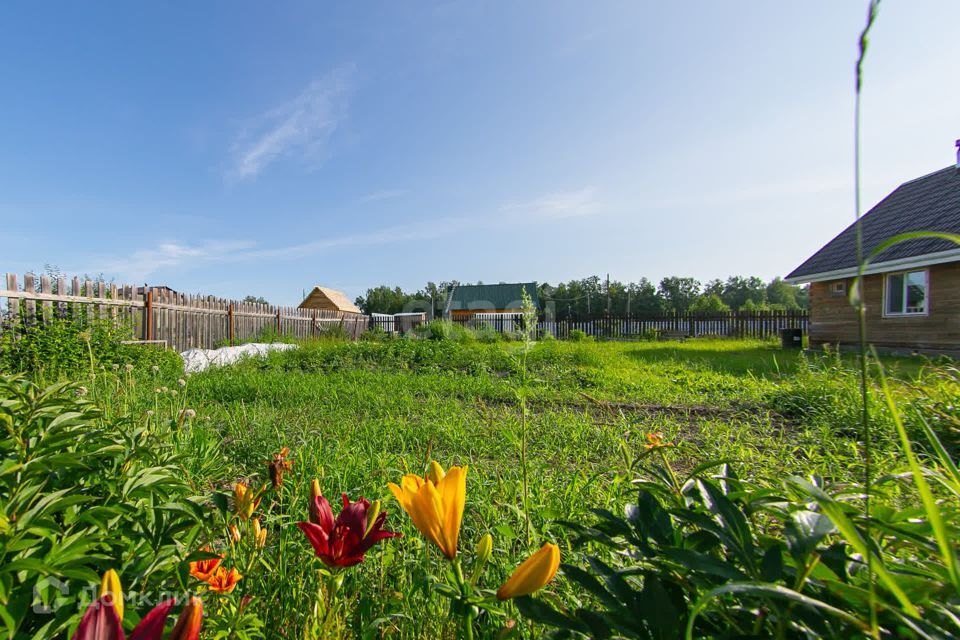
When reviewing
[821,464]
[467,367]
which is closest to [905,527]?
[821,464]

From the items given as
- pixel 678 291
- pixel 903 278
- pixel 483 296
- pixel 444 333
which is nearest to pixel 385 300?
pixel 483 296

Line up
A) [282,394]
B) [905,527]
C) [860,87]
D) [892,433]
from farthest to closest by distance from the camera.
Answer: [282,394] → [892,433] → [905,527] → [860,87]

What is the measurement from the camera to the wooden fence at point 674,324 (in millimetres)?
17750

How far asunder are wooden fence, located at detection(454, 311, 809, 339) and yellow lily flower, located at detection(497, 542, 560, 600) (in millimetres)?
15937

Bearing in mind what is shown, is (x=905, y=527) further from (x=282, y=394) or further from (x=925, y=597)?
(x=282, y=394)

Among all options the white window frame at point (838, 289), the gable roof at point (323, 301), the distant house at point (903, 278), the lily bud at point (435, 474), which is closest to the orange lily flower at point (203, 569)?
the lily bud at point (435, 474)

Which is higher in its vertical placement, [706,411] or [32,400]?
[32,400]

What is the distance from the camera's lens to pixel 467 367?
6.95 metres

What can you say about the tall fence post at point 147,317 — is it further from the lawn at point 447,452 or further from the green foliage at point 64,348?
the lawn at point 447,452

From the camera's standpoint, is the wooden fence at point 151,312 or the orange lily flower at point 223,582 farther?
the wooden fence at point 151,312

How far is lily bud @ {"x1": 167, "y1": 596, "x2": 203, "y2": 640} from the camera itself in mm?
376

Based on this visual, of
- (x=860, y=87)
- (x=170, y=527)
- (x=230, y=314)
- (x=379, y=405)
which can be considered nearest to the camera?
(x=860, y=87)

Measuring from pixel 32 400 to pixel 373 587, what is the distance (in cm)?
96

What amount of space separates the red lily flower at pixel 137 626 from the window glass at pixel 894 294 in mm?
13266
